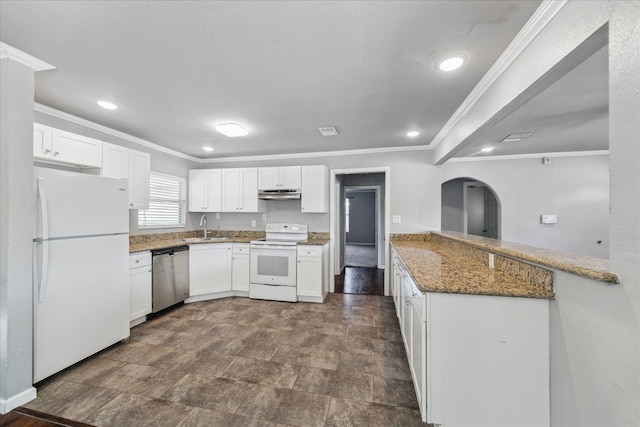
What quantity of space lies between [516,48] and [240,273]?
4.08 meters

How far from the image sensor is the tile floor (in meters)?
1.69

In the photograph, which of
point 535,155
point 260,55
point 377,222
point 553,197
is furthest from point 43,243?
point 553,197

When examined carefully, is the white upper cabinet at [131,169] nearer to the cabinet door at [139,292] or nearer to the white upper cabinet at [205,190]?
the cabinet door at [139,292]

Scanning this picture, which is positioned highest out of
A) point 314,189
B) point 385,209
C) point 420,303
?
point 314,189

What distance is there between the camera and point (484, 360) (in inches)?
55.5

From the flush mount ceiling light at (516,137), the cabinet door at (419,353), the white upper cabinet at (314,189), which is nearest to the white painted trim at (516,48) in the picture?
the flush mount ceiling light at (516,137)

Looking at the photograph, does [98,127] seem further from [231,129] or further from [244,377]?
[244,377]

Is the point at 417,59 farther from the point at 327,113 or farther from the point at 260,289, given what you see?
the point at 260,289

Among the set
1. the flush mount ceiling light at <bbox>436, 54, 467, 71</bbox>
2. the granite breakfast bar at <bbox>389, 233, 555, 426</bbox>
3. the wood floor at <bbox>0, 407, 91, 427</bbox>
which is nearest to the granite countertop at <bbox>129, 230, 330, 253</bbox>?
the wood floor at <bbox>0, 407, 91, 427</bbox>

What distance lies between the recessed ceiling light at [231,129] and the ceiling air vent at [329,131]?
1012 mm

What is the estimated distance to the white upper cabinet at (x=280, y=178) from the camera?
4.26 metres

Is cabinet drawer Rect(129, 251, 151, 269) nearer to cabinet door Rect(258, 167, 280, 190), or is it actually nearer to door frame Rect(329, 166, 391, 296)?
cabinet door Rect(258, 167, 280, 190)

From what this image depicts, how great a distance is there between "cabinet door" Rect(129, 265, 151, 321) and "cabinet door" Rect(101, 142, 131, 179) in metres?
1.20

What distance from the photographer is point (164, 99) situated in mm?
2439
